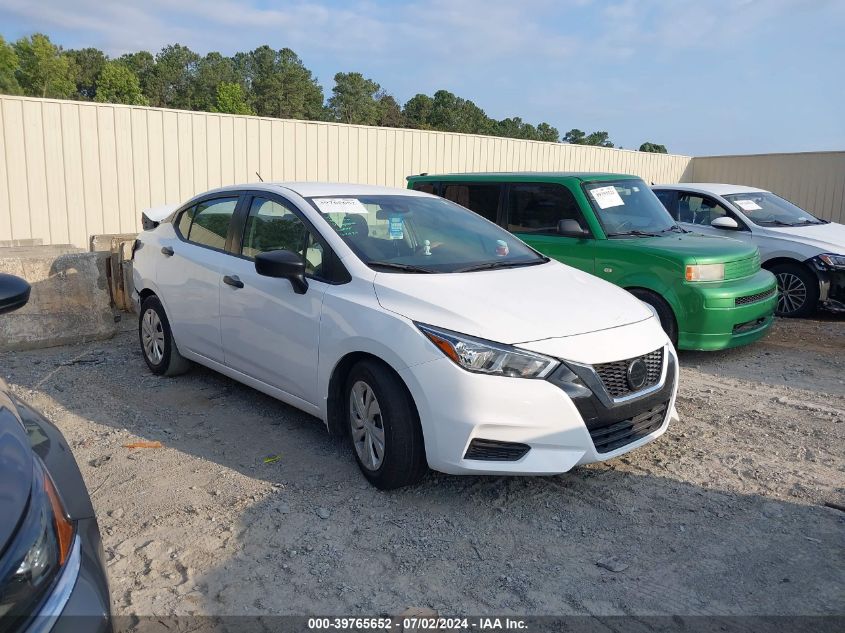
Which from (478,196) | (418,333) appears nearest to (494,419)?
(418,333)

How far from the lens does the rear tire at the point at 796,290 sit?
8.73m

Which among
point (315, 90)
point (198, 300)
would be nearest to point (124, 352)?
point (198, 300)

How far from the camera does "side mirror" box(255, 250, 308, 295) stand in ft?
13.8

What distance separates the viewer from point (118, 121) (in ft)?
32.2

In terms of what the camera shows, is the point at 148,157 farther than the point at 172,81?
No

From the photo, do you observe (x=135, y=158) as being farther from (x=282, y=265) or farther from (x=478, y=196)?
(x=282, y=265)

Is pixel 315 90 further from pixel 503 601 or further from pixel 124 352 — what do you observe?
pixel 503 601

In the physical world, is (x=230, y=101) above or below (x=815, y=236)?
above

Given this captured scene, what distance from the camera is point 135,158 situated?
1006 cm

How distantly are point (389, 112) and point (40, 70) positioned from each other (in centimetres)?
2994

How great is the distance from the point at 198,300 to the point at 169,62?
71.0 metres

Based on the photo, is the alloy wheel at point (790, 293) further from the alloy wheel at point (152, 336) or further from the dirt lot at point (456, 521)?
the alloy wheel at point (152, 336)

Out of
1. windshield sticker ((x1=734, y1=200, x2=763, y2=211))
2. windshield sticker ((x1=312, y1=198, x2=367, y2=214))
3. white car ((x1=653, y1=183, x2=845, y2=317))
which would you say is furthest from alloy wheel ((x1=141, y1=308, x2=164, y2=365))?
windshield sticker ((x1=734, y1=200, x2=763, y2=211))

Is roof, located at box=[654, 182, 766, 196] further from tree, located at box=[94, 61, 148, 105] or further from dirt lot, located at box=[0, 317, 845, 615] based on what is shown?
tree, located at box=[94, 61, 148, 105]
